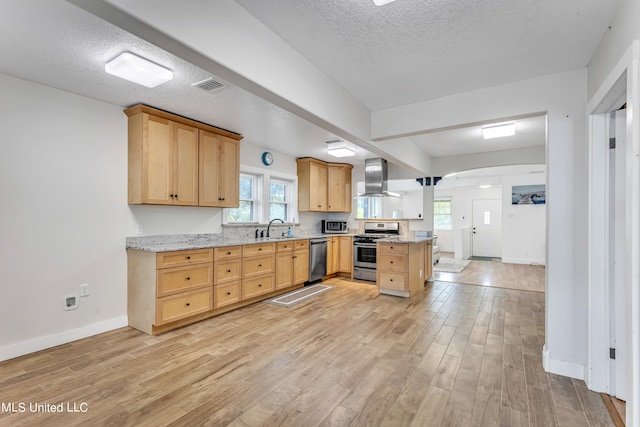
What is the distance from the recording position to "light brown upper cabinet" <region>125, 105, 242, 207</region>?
3.28 meters

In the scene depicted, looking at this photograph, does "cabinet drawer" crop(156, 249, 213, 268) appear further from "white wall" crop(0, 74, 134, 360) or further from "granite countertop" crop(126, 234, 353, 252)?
"white wall" crop(0, 74, 134, 360)

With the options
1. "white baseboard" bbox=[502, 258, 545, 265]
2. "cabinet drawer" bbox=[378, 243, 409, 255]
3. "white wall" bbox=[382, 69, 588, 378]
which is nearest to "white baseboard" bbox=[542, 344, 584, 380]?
"white wall" bbox=[382, 69, 588, 378]

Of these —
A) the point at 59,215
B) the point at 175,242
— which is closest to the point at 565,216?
the point at 175,242

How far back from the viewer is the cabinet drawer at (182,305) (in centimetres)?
311

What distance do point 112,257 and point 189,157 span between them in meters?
1.42

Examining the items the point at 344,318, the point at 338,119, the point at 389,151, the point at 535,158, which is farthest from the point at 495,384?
the point at 535,158

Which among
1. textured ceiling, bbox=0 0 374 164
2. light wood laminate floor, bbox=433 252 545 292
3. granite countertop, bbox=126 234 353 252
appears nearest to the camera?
textured ceiling, bbox=0 0 374 164

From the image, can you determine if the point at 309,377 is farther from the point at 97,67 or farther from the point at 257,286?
the point at 97,67

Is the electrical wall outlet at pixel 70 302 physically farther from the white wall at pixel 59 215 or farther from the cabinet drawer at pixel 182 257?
the cabinet drawer at pixel 182 257

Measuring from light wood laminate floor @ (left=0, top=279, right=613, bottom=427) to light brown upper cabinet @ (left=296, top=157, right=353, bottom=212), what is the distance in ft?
9.09

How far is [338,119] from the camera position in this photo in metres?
2.82

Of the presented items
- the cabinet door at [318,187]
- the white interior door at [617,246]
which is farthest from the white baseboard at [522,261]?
the white interior door at [617,246]

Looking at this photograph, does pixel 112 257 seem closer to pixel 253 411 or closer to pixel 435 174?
pixel 253 411

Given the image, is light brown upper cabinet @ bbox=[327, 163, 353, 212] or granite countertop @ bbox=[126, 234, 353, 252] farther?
light brown upper cabinet @ bbox=[327, 163, 353, 212]
